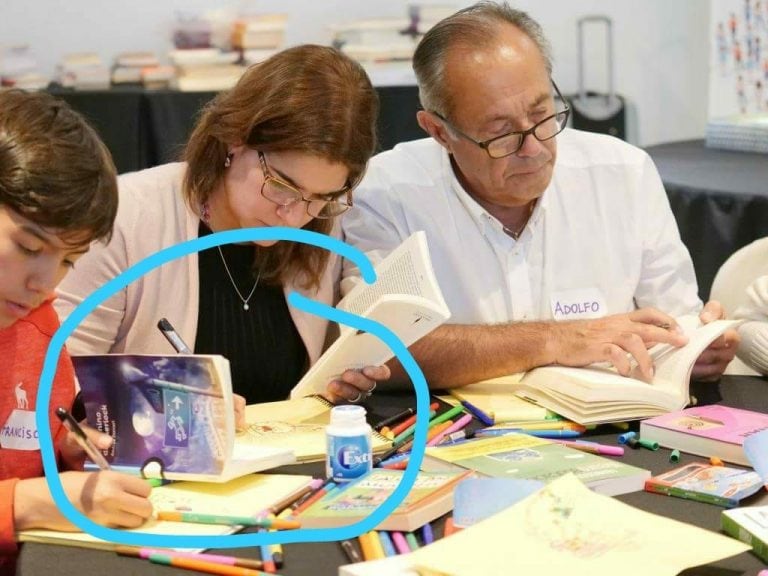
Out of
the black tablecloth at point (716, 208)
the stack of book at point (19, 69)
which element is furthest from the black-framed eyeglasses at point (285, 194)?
the stack of book at point (19, 69)

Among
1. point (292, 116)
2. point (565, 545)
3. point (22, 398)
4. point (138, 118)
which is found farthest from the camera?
point (138, 118)

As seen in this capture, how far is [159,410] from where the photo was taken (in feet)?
4.73

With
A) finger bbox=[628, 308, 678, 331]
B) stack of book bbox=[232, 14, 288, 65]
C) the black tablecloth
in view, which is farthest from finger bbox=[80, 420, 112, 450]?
stack of book bbox=[232, 14, 288, 65]

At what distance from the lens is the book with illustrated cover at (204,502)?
136 centimetres

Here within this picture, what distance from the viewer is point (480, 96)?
2.23 meters

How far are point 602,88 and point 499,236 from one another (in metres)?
3.76

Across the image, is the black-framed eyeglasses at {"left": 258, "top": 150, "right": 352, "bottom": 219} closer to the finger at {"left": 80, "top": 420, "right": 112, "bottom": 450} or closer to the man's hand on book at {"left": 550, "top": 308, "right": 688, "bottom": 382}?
the man's hand on book at {"left": 550, "top": 308, "right": 688, "bottom": 382}

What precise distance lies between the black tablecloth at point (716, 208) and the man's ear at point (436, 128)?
1.41m

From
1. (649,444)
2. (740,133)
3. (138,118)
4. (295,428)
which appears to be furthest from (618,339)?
(138,118)

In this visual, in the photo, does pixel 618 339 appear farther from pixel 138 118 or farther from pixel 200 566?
pixel 138 118

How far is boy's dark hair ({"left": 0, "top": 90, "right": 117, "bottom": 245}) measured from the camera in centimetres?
134

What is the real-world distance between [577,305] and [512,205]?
0.83 feet

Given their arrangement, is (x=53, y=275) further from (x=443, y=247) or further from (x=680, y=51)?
(x=680, y=51)

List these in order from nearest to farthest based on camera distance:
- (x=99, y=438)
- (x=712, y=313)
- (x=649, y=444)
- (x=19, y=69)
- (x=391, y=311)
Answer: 1. (x=99, y=438)
2. (x=649, y=444)
3. (x=391, y=311)
4. (x=712, y=313)
5. (x=19, y=69)
